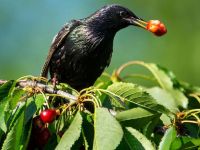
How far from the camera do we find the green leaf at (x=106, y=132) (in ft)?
9.32

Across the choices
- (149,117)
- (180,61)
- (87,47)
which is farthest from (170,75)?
(180,61)

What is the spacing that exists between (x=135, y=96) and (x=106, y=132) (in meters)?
0.41

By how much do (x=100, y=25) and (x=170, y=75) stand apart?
3.04 feet

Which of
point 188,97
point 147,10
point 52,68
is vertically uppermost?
point 147,10

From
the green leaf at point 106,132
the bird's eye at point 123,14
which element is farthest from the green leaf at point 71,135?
the bird's eye at point 123,14

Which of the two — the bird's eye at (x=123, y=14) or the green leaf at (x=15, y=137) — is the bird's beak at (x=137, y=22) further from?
the green leaf at (x=15, y=137)

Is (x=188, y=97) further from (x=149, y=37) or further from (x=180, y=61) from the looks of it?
(x=149, y=37)

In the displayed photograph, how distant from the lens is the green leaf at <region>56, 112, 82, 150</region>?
297 cm

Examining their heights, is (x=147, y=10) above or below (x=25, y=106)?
above

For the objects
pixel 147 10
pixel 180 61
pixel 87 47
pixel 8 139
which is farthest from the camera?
pixel 147 10

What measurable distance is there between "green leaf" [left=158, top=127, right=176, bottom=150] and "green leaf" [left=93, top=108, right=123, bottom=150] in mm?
233

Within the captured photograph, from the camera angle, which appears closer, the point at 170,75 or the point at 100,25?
the point at 170,75

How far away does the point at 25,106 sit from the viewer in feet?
10.5

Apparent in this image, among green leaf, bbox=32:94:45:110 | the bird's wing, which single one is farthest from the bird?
green leaf, bbox=32:94:45:110
